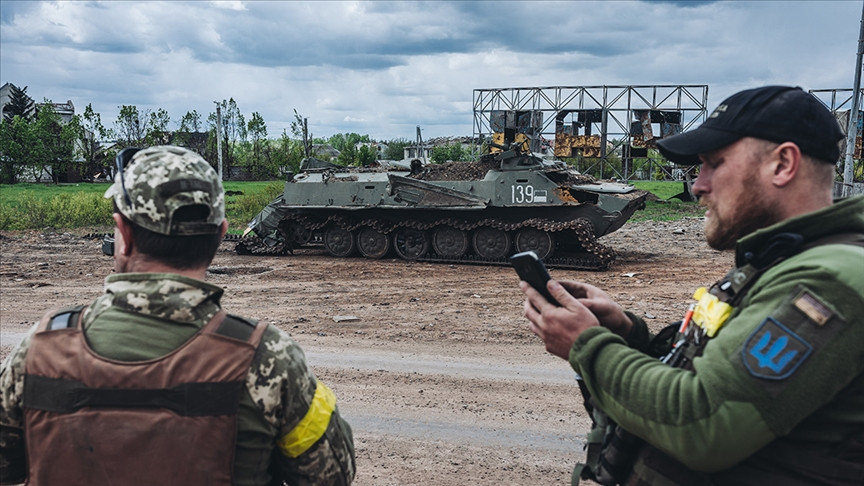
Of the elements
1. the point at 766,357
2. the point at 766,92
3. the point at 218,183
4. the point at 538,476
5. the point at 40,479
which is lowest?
the point at 538,476

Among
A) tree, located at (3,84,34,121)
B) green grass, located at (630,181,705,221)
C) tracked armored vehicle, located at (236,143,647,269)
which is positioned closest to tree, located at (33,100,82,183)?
tree, located at (3,84,34,121)

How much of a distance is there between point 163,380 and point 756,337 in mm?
1279

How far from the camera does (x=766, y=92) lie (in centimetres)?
180

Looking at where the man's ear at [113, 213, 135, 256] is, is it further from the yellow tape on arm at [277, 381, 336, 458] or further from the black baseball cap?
the black baseball cap

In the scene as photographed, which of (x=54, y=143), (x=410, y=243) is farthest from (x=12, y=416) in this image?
(x=54, y=143)

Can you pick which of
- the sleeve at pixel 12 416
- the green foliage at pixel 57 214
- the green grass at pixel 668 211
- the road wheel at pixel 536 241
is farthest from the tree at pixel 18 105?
the sleeve at pixel 12 416

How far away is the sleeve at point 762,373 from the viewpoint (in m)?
1.50

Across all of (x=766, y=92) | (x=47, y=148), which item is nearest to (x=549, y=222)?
(x=766, y=92)

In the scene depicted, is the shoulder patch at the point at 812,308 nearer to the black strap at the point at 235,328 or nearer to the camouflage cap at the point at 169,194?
the black strap at the point at 235,328

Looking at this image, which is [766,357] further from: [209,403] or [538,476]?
[538,476]

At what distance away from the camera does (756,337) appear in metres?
1.54

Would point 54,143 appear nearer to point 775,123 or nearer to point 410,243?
point 410,243

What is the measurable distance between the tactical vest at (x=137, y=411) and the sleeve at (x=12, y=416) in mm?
101

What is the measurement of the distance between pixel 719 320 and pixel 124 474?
1.40m
